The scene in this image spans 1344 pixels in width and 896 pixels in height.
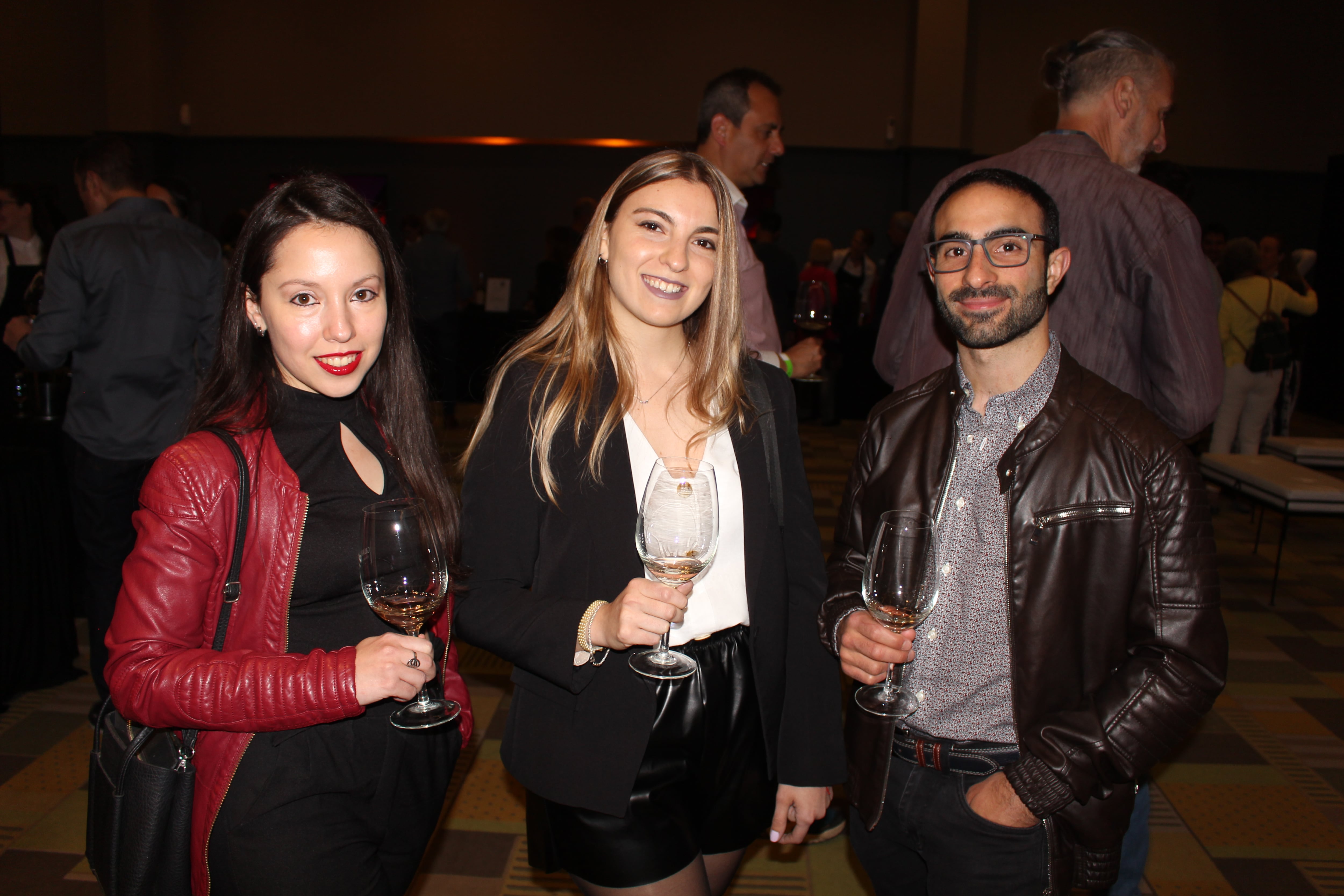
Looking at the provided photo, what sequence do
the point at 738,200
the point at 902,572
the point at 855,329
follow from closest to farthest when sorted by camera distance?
the point at 902,572
the point at 738,200
the point at 855,329

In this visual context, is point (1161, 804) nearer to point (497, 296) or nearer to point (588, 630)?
point (588, 630)

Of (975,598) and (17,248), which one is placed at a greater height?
(17,248)

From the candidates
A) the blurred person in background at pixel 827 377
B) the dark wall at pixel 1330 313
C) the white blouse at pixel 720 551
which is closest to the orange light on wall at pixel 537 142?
the blurred person in background at pixel 827 377

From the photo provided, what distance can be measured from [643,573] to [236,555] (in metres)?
0.65

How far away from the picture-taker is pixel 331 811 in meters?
1.41

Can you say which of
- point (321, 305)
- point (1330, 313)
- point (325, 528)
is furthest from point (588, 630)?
point (1330, 313)

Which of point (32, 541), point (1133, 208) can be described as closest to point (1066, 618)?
point (1133, 208)

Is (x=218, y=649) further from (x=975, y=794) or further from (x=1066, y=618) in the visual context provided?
(x=1066, y=618)

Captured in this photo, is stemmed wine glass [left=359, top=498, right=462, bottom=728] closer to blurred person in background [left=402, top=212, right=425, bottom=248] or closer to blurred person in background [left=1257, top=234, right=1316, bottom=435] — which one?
blurred person in background [left=1257, top=234, right=1316, bottom=435]

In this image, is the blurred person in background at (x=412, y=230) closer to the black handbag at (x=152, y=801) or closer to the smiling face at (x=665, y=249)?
the smiling face at (x=665, y=249)

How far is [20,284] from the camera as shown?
210 inches

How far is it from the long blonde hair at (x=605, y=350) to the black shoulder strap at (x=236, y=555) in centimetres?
38

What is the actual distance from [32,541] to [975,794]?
3.73m

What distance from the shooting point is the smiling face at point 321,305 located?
1.43 m
